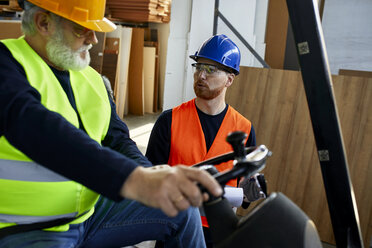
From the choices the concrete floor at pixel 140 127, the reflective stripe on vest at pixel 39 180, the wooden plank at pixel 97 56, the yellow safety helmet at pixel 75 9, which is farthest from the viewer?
the wooden plank at pixel 97 56

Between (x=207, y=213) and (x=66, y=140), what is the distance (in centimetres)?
46

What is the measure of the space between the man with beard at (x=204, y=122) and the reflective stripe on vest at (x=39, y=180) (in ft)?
3.38

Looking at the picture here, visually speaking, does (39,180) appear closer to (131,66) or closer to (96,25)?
(96,25)

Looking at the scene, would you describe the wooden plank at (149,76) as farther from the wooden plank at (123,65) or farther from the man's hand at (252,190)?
the man's hand at (252,190)

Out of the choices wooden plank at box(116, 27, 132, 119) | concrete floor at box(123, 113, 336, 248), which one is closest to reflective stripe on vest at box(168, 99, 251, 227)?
concrete floor at box(123, 113, 336, 248)

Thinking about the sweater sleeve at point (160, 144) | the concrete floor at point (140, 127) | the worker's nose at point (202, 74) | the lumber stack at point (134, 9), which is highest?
the lumber stack at point (134, 9)

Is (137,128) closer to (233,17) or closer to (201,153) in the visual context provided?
(233,17)

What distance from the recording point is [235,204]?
223 centimetres

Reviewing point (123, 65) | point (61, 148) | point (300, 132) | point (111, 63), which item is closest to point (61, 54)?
point (61, 148)

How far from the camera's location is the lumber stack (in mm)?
9016

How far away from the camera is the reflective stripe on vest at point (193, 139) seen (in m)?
2.62

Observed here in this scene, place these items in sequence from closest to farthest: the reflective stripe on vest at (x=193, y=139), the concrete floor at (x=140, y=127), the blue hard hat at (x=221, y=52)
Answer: the reflective stripe on vest at (x=193, y=139)
the blue hard hat at (x=221, y=52)
the concrete floor at (x=140, y=127)

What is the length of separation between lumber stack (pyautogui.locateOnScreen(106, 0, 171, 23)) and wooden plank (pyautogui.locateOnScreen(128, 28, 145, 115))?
1.28 ft

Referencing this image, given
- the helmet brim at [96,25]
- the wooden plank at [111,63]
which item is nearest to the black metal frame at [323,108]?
the helmet brim at [96,25]
